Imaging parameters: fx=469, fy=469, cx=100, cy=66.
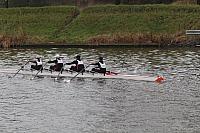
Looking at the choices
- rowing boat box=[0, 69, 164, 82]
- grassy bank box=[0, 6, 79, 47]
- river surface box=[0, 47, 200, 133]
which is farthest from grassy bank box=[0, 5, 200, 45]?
rowing boat box=[0, 69, 164, 82]

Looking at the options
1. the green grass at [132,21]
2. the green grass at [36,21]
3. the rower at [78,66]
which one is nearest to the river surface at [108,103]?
the rower at [78,66]

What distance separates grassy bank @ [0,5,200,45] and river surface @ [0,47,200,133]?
16587 millimetres

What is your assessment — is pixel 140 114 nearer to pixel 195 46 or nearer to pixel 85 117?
pixel 85 117

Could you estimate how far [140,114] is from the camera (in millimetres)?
28375

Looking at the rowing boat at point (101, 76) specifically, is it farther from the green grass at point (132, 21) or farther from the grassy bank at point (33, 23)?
the grassy bank at point (33, 23)

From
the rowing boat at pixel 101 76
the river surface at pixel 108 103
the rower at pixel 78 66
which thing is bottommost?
the river surface at pixel 108 103

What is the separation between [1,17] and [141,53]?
32151mm

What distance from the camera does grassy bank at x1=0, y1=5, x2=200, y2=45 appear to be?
64375 mm

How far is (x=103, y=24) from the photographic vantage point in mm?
71188

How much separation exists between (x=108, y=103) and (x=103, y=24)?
134 ft

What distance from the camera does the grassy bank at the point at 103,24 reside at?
6438cm

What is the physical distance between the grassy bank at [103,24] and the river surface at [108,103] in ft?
54.4

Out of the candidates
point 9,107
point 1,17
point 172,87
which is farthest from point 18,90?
point 1,17

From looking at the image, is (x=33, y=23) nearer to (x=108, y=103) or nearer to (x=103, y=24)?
(x=103, y=24)
